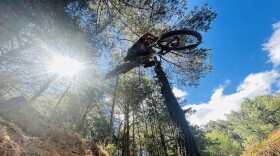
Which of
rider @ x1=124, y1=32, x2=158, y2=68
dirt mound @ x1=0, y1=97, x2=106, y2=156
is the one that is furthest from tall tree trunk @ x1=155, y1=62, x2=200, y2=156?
dirt mound @ x1=0, y1=97, x2=106, y2=156

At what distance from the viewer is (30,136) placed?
5297 mm

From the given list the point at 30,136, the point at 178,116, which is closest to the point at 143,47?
the point at 178,116

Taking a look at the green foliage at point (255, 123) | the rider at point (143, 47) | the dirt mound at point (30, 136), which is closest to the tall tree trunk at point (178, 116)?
the rider at point (143, 47)

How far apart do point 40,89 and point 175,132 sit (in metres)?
7.44

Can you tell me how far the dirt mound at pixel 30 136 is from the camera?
169 inches

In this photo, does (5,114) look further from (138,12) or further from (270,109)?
(270,109)

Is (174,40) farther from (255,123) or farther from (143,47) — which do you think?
(255,123)

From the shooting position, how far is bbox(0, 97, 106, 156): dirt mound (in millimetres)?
4305

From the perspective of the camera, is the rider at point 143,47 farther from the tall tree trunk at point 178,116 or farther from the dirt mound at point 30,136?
the dirt mound at point 30,136

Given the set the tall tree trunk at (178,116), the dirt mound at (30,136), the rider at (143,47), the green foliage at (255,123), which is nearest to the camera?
the tall tree trunk at (178,116)

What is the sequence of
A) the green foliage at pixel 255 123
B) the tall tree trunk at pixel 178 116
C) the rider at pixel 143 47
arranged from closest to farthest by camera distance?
1. the tall tree trunk at pixel 178 116
2. the rider at pixel 143 47
3. the green foliage at pixel 255 123

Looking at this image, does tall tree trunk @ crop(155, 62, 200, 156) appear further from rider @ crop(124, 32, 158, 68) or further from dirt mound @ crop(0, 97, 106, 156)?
dirt mound @ crop(0, 97, 106, 156)

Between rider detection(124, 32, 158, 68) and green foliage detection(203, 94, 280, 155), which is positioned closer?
rider detection(124, 32, 158, 68)

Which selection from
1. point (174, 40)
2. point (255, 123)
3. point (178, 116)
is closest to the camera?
point (178, 116)
